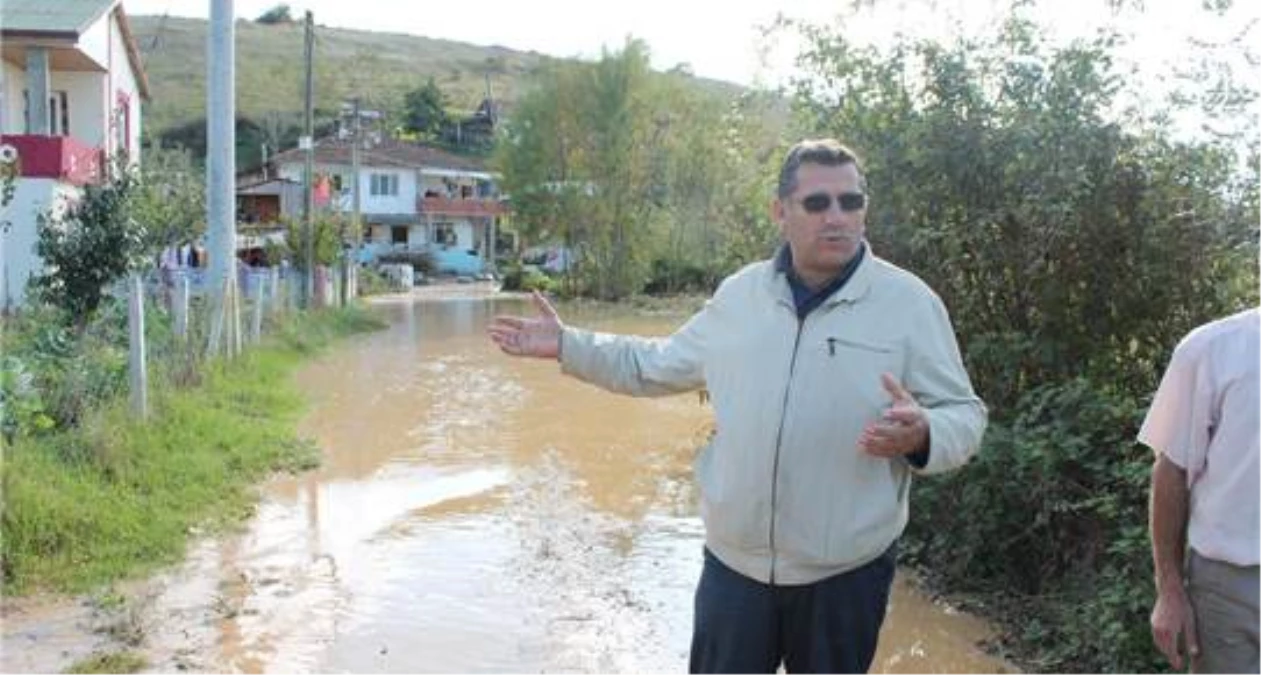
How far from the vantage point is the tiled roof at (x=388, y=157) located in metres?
64.4

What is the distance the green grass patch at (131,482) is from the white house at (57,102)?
542cm

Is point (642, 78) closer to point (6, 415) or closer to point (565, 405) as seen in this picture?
point (565, 405)

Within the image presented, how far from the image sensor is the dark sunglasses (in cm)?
329

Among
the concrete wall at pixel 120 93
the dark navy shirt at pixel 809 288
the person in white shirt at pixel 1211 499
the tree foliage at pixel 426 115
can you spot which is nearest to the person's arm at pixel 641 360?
the dark navy shirt at pixel 809 288

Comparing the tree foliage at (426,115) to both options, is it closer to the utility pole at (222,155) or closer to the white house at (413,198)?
the white house at (413,198)

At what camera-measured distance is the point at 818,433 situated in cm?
315

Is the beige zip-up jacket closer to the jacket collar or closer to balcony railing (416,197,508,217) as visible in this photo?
the jacket collar

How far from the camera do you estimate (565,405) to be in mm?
14852

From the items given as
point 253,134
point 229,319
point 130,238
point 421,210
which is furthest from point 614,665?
point 253,134

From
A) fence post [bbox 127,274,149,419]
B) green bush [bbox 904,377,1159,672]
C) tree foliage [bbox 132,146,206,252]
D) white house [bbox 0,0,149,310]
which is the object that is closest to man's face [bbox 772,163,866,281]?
green bush [bbox 904,377,1159,672]

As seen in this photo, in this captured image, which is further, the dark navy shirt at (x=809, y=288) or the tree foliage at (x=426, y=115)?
the tree foliage at (x=426, y=115)

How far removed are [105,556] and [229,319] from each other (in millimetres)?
8077

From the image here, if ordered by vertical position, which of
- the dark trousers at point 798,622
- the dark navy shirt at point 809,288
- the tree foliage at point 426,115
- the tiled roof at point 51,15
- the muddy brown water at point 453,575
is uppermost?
the tree foliage at point 426,115

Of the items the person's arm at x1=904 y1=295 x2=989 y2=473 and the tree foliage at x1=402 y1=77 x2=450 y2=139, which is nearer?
the person's arm at x1=904 y1=295 x2=989 y2=473
